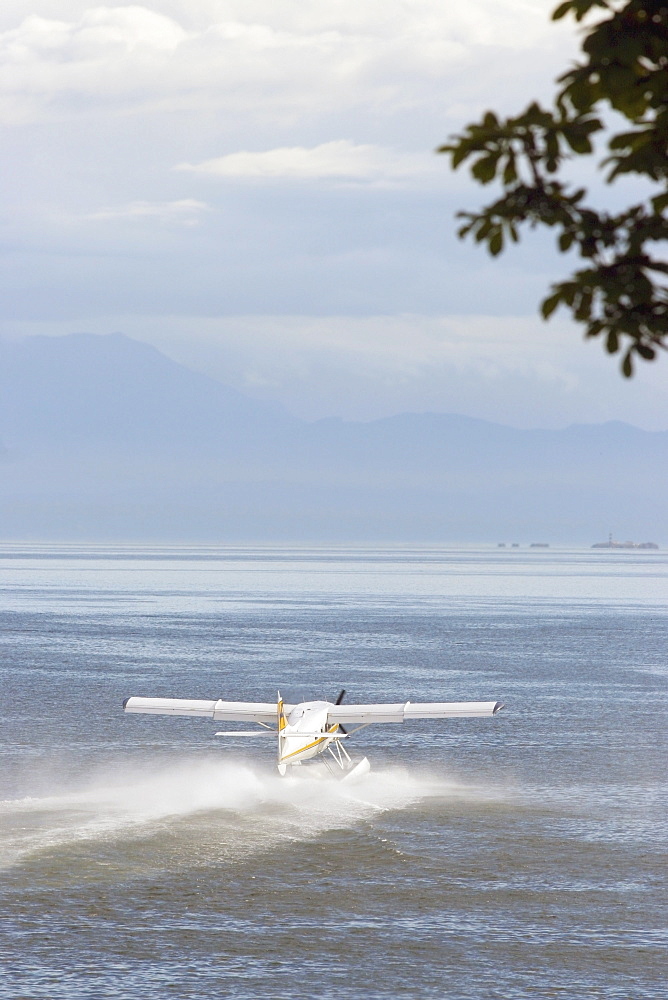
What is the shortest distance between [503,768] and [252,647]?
133 feet

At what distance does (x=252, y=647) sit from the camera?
78188 millimetres

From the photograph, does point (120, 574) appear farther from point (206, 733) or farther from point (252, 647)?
point (206, 733)

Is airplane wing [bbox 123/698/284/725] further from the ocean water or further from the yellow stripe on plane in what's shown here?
the yellow stripe on plane

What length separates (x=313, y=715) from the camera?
35594 mm

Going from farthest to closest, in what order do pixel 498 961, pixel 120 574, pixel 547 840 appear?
pixel 120 574, pixel 547 840, pixel 498 961

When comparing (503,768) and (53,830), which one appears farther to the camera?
(503,768)

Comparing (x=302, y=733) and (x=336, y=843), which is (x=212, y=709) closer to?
(x=302, y=733)

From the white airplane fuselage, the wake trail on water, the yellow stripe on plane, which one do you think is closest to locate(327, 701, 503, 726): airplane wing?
the yellow stripe on plane

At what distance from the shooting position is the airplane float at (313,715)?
34656 millimetres

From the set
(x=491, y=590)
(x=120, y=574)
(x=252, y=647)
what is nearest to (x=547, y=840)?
(x=252, y=647)

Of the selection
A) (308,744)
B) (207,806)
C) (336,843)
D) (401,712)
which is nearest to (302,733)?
(308,744)

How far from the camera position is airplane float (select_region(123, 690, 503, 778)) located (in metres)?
34.7

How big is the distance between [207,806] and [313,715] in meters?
4.60

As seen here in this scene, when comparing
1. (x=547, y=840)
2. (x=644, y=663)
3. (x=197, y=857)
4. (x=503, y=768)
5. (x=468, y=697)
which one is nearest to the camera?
(x=197, y=857)
